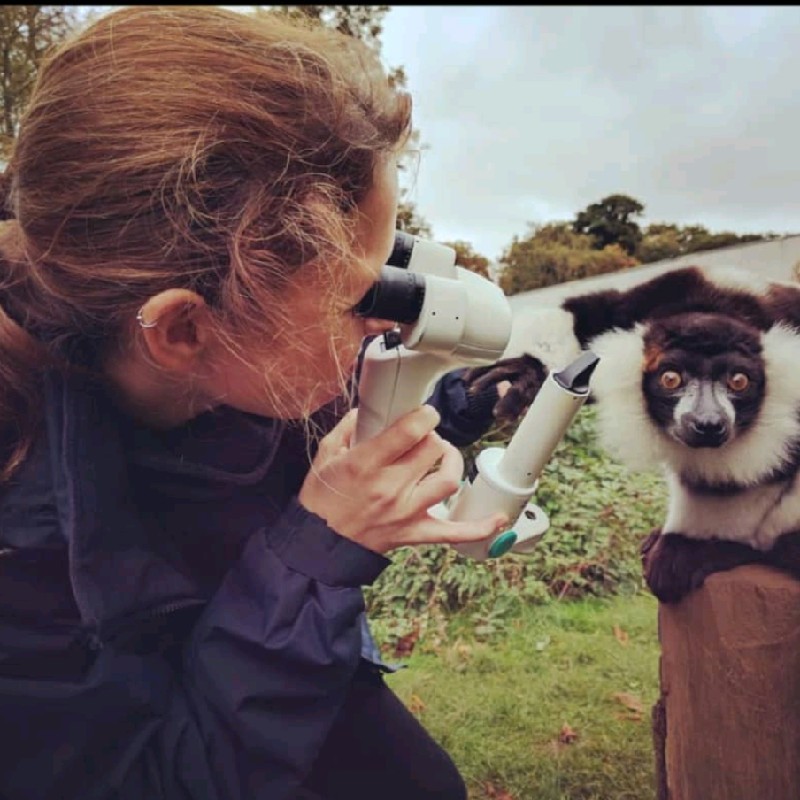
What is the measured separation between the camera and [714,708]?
0.81 metres

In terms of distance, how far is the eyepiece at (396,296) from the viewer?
26.2 inches

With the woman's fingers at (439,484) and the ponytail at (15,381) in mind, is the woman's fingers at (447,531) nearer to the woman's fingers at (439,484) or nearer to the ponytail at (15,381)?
the woman's fingers at (439,484)

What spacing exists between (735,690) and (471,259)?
1.80 feet

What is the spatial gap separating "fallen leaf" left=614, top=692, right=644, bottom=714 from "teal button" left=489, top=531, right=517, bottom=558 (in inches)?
13.4

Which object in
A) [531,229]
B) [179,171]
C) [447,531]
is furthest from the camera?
[531,229]

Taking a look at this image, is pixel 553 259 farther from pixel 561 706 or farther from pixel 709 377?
pixel 561 706

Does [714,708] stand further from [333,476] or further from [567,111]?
[567,111]

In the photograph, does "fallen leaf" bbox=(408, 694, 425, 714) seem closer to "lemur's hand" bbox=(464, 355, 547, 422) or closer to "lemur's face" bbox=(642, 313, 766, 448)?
"lemur's hand" bbox=(464, 355, 547, 422)

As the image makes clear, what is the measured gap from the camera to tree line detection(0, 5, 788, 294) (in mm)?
887

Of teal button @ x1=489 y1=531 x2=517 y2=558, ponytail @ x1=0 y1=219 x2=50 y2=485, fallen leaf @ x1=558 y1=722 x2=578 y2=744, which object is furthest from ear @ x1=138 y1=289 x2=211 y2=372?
fallen leaf @ x1=558 y1=722 x2=578 y2=744

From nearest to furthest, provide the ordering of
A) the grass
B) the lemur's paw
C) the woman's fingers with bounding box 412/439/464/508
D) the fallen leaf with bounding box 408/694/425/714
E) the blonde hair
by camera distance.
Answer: the blonde hair, the woman's fingers with bounding box 412/439/464/508, the lemur's paw, the grass, the fallen leaf with bounding box 408/694/425/714

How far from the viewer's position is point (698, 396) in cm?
78

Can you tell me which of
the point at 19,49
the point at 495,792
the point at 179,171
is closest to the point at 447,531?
the point at 179,171

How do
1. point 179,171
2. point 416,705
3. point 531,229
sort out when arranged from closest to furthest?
1. point 179,171
2. point 531,229
3. point 416,705
